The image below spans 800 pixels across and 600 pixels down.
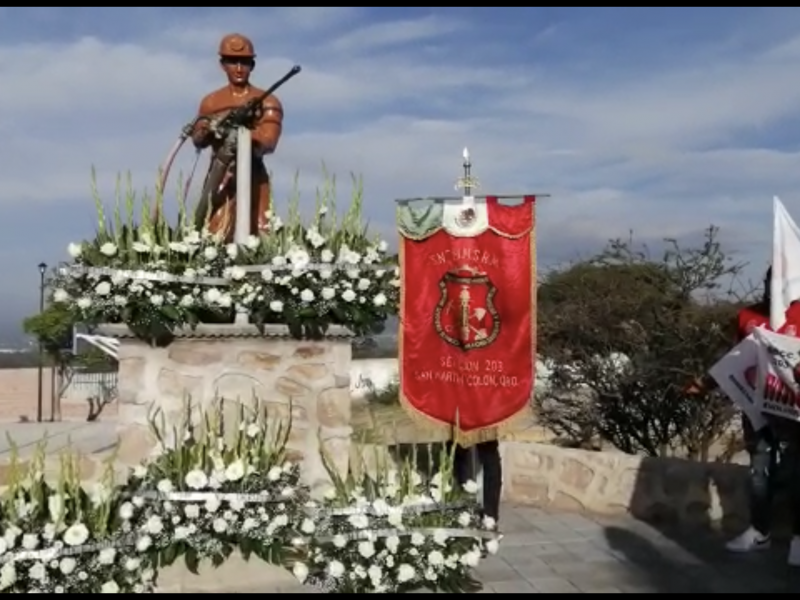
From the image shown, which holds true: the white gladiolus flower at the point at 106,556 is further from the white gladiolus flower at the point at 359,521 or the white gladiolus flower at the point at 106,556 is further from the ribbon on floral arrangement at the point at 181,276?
the ribbon on floral arrangement at the point at 181,276

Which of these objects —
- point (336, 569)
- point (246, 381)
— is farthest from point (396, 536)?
point (246, 381)

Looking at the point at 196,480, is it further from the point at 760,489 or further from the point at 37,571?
the point at 760,489

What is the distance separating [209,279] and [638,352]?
461cm

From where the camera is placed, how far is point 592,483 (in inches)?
242

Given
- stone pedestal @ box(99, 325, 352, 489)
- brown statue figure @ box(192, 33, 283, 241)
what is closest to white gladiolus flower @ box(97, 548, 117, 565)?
stone pedestal @ box(99, 325, 352, 489)

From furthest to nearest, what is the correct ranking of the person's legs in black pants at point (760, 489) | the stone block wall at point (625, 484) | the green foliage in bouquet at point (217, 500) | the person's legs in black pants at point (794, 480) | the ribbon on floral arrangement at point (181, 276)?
1. the stone block wall at point (625, 484)
2. the person's legs in black pants at point (760, 489)
3. the person's legs in black pants at point (794, 480)
4. the ribbon on floral arrangement at point (181, 276)
5. the green foliage in bouquet at point (217, 500)

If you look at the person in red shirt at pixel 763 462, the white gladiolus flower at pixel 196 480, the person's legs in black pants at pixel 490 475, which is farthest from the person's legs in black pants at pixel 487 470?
the white gladiolus flower at pixel 196 480

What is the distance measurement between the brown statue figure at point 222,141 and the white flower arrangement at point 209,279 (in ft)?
1.55

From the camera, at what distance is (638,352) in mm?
7875

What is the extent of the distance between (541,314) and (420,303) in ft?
10.9

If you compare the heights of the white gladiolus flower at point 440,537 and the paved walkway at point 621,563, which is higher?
the white gladiolus flower at point 440,537

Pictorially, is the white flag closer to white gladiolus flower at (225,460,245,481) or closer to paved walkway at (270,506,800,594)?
paved walkway at (270,506,800,594)

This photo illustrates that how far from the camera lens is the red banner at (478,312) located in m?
5.54

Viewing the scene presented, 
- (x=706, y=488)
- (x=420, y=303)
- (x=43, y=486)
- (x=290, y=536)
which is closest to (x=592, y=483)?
(x=706, y=488)
